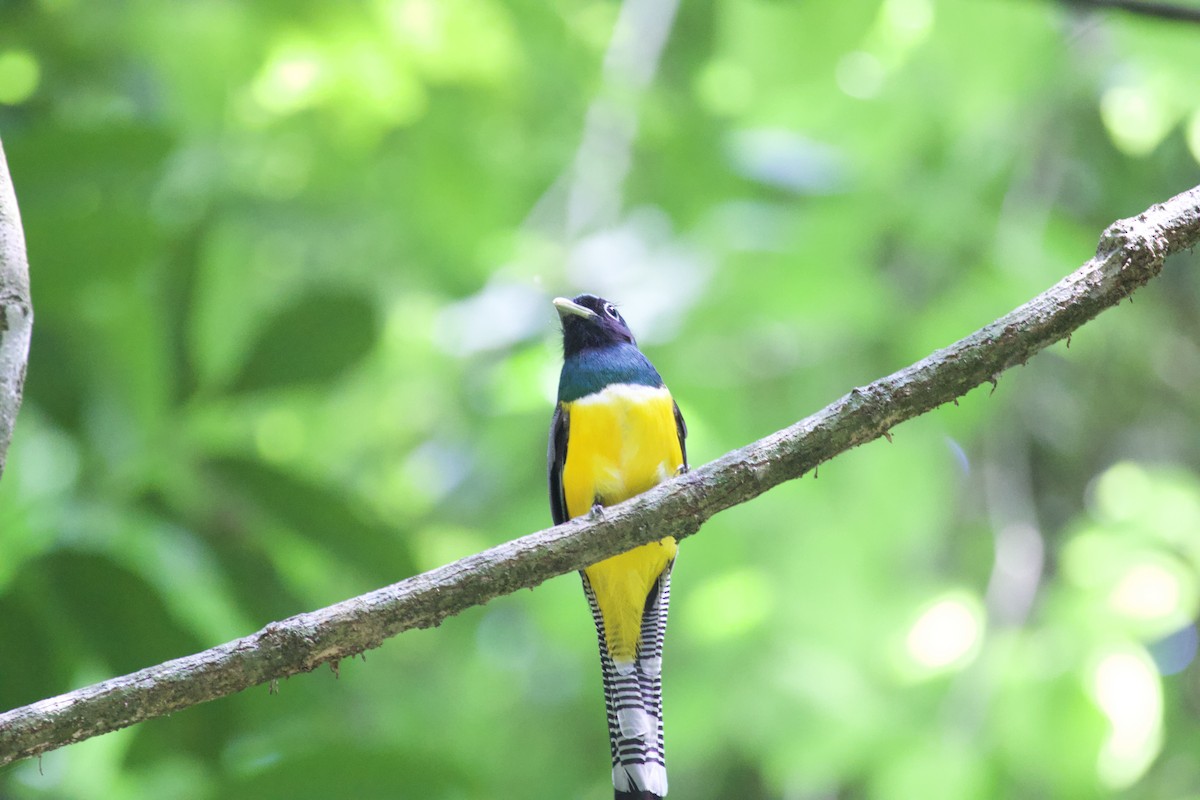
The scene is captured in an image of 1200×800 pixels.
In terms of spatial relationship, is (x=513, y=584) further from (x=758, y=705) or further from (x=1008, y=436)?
(x=1008, y=436)

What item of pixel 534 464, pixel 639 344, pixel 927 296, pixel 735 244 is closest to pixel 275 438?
pixel 534 464

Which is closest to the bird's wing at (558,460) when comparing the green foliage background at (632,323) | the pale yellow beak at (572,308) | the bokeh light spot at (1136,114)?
the pale yellow beak at (572,308)

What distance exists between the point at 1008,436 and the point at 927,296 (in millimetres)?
1229

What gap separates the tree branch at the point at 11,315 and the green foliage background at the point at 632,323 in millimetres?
1318

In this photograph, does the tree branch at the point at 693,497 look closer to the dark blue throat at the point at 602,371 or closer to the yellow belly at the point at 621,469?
the yellow belly at the point at 621,469

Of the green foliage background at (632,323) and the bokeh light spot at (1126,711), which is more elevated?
the green foliage background at (632,323)

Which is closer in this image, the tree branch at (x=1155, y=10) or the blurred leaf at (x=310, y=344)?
the tree branch at (x=1155, y=10)

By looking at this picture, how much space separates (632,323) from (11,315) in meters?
3.93

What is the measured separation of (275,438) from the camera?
6816 millimetres

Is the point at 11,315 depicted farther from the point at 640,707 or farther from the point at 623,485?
the point at 640,707

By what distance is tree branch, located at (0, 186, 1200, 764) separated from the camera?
8.54 feet

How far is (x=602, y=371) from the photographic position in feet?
16.0

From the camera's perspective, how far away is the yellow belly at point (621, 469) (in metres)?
4.57

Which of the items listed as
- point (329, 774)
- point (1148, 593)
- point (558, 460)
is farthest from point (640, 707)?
point (1148, 593)
